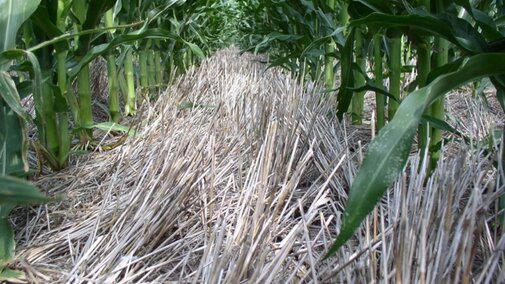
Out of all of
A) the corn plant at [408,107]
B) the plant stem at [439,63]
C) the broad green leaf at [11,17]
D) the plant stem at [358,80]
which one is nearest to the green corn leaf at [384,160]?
the corn plant at [408,107]

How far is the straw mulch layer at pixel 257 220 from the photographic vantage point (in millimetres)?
569

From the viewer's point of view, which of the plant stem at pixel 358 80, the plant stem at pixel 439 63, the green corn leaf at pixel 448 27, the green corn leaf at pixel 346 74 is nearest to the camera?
the green corn leaf at pixel 448 27

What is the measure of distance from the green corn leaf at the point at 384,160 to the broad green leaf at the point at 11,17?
2.15 ft

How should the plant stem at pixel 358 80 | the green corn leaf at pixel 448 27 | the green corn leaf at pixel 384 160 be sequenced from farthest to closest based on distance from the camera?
1. the plant stem at pixel 358 80
2. the green corn leaf at pixel 448 27
3. the green corn leaf at pixel 384 160

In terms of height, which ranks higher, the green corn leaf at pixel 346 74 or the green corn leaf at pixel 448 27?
the green corn leaf at pixel 448 27

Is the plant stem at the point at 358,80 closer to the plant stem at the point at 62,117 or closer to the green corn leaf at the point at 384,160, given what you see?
the plant stem at the point at 62,117

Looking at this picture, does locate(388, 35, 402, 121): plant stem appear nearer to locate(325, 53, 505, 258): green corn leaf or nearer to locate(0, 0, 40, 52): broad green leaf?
locate(325, 53, 505, 258): green corn leaf

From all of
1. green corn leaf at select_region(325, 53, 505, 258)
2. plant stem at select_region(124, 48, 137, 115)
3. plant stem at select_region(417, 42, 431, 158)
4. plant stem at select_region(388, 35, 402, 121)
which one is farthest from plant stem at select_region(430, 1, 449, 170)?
plant stem at select_region(124, 48, 137, 115)

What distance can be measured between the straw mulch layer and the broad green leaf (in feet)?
1.00

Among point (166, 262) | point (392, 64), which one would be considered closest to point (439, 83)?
point (166, 262)

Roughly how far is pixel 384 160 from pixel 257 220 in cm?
26

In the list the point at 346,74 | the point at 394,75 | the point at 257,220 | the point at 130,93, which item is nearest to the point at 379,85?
the point at 394,75

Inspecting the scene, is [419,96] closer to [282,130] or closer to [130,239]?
[130,239]

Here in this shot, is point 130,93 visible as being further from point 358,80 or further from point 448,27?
point 448,27
